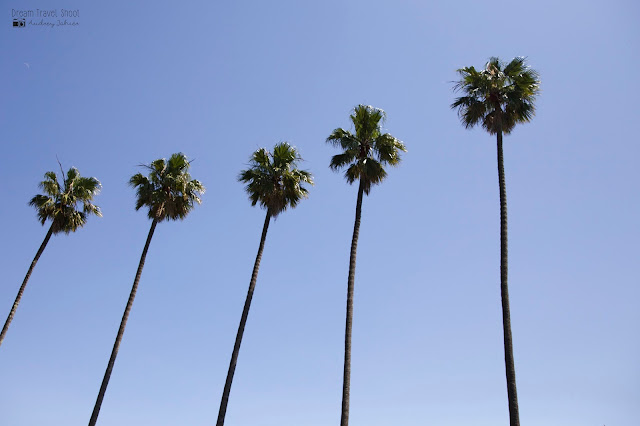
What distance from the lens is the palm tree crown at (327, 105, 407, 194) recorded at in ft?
81.9

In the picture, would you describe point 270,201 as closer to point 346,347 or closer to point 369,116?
point 369,116

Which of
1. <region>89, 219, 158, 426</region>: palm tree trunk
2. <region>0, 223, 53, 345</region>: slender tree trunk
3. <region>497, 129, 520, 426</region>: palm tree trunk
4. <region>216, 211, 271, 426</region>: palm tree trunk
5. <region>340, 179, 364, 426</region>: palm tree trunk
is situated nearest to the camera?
<region>497, 129, 520, 426</region>: palm tree trunk

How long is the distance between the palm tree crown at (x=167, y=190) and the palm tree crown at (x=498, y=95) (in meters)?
17.2

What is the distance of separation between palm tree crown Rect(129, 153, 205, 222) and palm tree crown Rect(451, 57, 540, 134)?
56.4 feet

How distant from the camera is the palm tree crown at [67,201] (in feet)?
102

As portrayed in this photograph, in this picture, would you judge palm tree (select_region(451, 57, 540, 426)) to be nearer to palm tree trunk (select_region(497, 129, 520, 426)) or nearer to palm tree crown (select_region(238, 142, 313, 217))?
palm tree trunk (select_region(497, 129, 520, 426))

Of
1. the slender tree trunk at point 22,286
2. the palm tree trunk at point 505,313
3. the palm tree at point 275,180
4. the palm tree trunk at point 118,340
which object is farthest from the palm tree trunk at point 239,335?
the slender tree trunk at point 22,286

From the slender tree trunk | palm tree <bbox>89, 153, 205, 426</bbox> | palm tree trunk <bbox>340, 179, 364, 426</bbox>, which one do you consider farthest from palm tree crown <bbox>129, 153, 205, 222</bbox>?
palm tree trunk <bbox>340, 179, 364, 426</bbox>

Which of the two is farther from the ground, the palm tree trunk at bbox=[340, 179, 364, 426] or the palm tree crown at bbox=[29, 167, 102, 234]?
the palm tree crown at bbox=[29, 167, 102, 234]

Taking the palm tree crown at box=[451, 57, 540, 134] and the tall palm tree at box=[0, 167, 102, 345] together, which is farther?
the tall palm tree at box=[0, 167, 102, 345]

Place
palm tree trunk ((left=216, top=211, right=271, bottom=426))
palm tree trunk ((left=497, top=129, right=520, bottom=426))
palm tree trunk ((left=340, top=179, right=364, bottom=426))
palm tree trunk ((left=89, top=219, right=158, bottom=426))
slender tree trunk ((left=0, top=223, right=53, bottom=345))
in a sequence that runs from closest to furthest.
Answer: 1. palm tree trunk ((left=497, top=129, right=520, bottom=426))
2. palm tree trunk ((left=340, top=179, right=364, bottom=426))
3. palm tree trunk ((left=216, top=211, right=271, bottom=426))
4. palm tree trunk ((left=89, top=219, right=158, bottom=426))
5. slender tree trunk ((left=0, top=223, right=53, bottom=345))

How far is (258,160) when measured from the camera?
27594mm

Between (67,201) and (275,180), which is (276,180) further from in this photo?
(67,201)

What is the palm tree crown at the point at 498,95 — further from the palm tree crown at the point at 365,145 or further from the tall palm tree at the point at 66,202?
the tall palm tree at the point at 66,202
